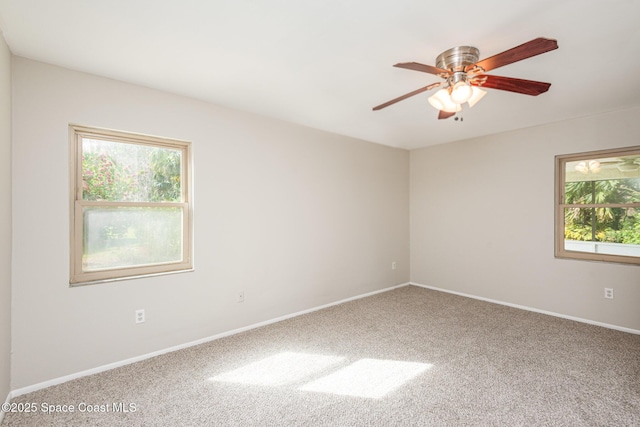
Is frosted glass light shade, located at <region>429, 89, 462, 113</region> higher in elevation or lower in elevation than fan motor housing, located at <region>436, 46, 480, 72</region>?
lower

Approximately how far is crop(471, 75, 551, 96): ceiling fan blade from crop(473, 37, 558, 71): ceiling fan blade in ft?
0.60

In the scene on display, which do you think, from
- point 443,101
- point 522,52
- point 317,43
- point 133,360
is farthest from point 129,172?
point 522,52

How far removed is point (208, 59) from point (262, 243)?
1.93 metres

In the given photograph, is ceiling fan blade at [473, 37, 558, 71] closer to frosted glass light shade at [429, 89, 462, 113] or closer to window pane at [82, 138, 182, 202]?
frosted glass light shade at [429, 89, 462, 113]

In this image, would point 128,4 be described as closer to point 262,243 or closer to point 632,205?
point 262,243

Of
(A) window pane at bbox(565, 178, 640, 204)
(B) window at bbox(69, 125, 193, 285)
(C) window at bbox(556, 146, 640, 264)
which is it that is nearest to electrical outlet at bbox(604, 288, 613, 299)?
(C) window at bbox(556, 146, 640, 264)

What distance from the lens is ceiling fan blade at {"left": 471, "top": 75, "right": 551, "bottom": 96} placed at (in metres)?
1.97

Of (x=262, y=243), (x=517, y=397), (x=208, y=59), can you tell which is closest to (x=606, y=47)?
(x=517, y=397)

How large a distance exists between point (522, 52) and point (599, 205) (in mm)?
2953

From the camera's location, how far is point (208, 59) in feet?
7.39

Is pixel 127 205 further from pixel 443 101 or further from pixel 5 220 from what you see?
pixel 443 101

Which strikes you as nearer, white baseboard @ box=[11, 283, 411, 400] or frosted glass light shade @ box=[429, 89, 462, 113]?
frosted glass light shade @ box=[429, 89, 462, 113]

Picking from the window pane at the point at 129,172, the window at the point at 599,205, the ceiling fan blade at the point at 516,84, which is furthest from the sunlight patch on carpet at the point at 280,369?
the window at the point at 599,205

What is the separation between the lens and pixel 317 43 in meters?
2.04
